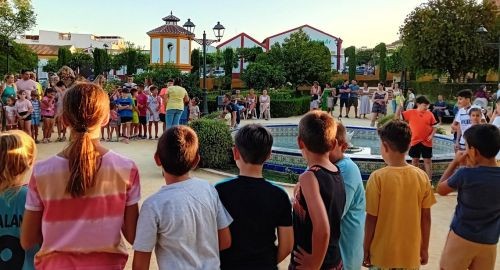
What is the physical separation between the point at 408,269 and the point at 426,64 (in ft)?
94.6

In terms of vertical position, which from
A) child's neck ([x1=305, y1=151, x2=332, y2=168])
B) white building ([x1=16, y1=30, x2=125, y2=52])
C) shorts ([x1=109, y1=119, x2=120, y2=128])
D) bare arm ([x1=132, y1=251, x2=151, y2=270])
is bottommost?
shorts ([x1=109, y1=119, x2=120, y2=128])

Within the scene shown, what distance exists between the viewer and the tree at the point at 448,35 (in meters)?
29.0

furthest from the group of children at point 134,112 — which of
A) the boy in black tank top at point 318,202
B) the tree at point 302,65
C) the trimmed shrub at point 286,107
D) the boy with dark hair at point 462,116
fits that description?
the tree at point 302,65

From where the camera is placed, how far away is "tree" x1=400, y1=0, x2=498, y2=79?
28984 millimetres

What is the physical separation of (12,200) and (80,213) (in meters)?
0.52

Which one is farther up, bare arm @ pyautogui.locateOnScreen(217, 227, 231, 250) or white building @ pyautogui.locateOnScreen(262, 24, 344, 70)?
white building @ pyautogui.locateOnScreen(262, 24, 344, 70)

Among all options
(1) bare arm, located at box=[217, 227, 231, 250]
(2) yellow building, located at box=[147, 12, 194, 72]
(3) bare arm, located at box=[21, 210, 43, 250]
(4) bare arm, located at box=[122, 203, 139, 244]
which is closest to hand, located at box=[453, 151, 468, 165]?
(1) bare arm, located at box=[217, 227, 231, 250]

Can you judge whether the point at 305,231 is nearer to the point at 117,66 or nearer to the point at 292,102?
the point at 292,102

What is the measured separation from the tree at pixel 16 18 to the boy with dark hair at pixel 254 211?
109ft

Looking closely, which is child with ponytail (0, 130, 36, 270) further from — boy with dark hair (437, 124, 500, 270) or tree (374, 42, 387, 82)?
tree (374, 42, 387, 82)

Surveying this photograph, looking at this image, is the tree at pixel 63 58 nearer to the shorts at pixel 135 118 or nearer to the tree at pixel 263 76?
the tree at pixel 263 76

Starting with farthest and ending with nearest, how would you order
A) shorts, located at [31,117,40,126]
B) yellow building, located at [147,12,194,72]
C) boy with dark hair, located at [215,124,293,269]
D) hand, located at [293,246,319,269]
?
yellow building, located at [147,12,194,72]
shorts, located at [31,117,40,126]
hand, located at [293,246,319,269]
boy with dark hair, located at [215,124,293,269]

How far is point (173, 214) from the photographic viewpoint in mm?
2543

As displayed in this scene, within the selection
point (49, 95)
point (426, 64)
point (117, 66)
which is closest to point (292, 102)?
point (426, 64)
